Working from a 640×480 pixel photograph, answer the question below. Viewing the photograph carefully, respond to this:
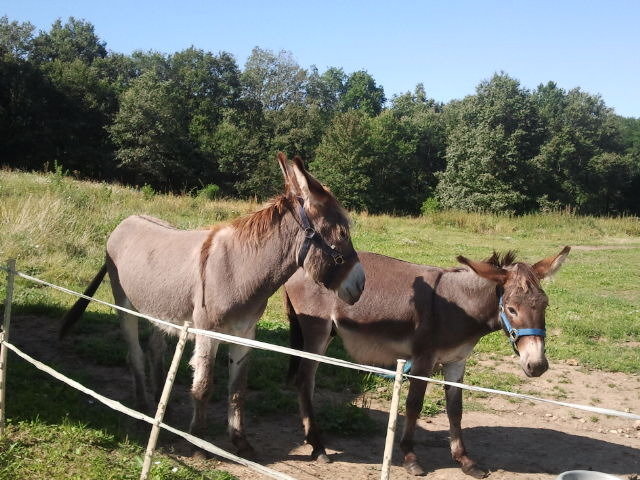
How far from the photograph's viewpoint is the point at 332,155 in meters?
46.1

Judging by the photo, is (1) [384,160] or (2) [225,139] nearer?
(2) [225,139]

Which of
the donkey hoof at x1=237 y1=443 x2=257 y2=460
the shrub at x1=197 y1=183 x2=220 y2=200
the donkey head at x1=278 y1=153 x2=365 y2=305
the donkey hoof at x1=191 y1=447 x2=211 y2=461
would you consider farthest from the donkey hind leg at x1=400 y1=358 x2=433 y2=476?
the shrub at x1=197 y1=183 x2=220 y2=200

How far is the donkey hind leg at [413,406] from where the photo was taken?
15.1 ft

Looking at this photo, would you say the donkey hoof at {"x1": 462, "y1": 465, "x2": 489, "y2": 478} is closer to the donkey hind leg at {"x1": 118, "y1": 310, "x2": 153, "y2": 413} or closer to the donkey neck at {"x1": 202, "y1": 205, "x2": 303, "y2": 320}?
the donkey neck at {"x1": 202, "y1": 205, "x2": 303, "y2": 320}

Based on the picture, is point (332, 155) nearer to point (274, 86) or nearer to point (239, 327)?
point (274, 86)

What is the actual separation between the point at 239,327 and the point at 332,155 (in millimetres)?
42573

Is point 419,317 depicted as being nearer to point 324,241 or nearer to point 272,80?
point 324,241

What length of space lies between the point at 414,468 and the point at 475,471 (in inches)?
20.4

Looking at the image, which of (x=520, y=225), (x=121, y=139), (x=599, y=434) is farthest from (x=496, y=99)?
(x=599, y=434)

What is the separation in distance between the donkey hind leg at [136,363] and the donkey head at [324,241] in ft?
6.63

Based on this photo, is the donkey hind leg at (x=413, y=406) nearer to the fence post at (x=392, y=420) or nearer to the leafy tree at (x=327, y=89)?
the fence post at (x=392, y=420)

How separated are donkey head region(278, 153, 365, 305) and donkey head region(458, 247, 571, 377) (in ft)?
3.35

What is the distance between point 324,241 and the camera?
407cm

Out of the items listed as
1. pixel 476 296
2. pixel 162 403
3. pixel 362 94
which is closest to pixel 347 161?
pixel 362 94
